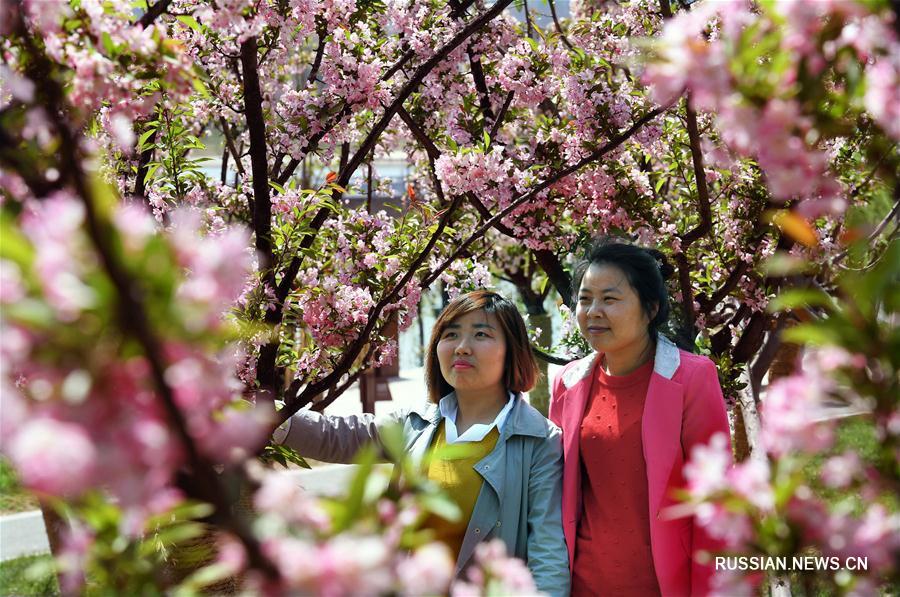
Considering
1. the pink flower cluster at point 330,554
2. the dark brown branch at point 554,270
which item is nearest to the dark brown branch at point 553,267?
the dark brown branch at point 554,270

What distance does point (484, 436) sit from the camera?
8.48ft

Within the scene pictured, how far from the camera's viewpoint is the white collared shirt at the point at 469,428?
2580 millimetres

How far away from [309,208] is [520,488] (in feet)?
3.73

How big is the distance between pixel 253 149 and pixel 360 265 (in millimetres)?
1027

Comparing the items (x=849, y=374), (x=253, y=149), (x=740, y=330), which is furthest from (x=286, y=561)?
(x=740, y=330)

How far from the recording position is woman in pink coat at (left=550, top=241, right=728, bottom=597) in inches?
Result: 95.6

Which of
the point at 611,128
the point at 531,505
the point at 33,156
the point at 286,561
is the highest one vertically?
the point at 611,128

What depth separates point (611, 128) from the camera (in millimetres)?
3480

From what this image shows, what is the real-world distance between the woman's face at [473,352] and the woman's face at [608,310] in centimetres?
29

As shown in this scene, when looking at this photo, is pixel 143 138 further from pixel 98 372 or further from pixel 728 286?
pixel 728 286

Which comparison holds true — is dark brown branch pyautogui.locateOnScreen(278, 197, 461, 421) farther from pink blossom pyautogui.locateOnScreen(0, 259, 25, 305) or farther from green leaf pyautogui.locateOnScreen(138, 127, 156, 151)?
pink blossom pyautogui.locateOnScreen(0, 259, 25, 305)

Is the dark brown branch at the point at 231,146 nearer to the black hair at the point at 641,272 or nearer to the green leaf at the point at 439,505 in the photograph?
the black hair at the point at 641,272

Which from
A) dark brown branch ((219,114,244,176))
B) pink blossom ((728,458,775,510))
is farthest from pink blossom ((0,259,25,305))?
dark brown branch ((219,114,244,176))

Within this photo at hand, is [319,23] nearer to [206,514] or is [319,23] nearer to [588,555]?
[588,555]
